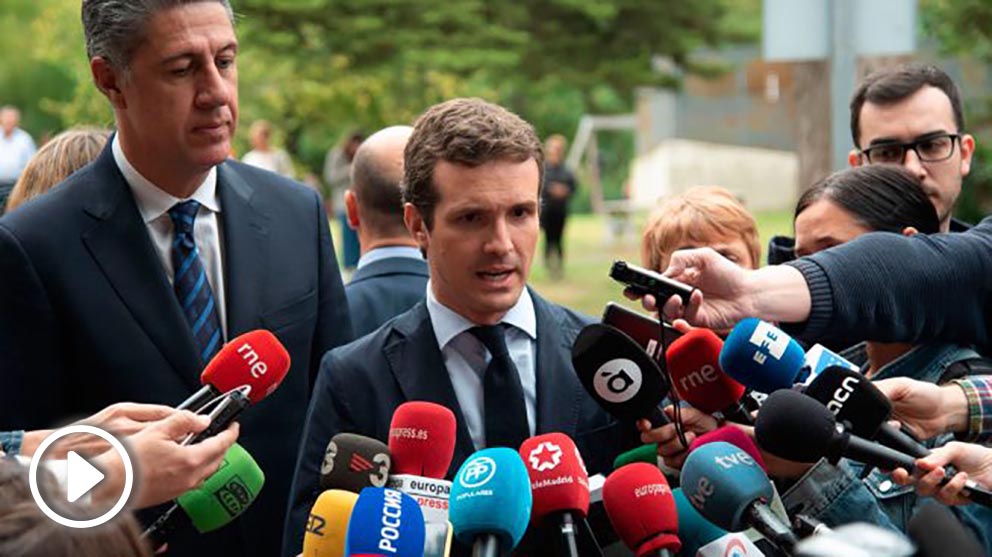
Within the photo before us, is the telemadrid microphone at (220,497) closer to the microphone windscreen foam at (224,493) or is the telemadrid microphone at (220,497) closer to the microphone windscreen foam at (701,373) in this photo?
the microphone windscreen foam at (224,493)

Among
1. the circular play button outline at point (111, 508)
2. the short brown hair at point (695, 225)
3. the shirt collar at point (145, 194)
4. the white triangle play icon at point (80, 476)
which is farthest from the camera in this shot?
the short brown hair at point (695, 225)

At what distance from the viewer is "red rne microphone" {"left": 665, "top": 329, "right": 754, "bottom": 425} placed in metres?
3.46

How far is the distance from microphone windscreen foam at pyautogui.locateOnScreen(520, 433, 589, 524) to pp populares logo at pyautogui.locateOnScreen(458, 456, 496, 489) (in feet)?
0.44

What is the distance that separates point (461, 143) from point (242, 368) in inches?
30.8

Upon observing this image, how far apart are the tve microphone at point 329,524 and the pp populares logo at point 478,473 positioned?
0.81 ft

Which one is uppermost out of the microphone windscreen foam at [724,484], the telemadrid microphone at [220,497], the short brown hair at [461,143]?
the short brown hair at [461,143]

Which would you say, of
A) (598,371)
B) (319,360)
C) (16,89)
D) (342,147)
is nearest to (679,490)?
(598,371)


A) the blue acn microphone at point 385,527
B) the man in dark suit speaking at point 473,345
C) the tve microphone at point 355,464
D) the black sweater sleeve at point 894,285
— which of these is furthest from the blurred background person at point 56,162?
the black sweater sleeve at point 894,285

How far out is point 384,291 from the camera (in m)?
5.20

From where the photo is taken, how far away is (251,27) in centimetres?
2020

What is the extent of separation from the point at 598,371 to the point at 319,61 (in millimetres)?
18521

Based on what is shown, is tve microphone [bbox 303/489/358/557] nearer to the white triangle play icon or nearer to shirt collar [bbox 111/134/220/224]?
the white triangle play icon

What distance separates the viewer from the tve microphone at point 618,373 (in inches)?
133

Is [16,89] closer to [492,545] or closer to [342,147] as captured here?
[342,147]
